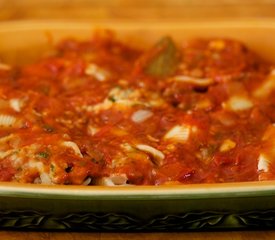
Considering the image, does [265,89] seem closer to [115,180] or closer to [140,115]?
[140,115]

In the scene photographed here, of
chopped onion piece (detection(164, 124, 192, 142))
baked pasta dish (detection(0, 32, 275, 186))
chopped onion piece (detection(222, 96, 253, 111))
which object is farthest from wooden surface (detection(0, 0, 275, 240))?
chopped onion piece (detection(164, 124, 192, 142))

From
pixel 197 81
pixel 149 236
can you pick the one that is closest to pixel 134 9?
pixel 197 81

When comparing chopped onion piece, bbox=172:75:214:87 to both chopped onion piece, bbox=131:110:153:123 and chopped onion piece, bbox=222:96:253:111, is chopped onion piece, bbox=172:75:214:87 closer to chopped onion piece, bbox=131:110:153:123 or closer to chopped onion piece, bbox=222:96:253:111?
chopped onion piece, bbox=222:96:253:111

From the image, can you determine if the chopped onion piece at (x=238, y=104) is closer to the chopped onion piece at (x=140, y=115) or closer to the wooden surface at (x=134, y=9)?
the chopped onion piece at (x=140, y=115)

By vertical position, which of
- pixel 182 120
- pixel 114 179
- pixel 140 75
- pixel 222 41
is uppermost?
pixel 222 41

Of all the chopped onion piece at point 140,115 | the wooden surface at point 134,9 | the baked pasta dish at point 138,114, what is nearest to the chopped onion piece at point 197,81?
the baked pasta dish at point 138,114

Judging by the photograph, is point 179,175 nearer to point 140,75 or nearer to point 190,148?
point 190,148

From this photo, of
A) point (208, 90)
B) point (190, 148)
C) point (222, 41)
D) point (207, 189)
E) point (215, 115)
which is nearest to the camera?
point (207, 189)


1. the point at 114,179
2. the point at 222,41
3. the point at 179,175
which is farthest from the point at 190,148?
the point at 222,41
